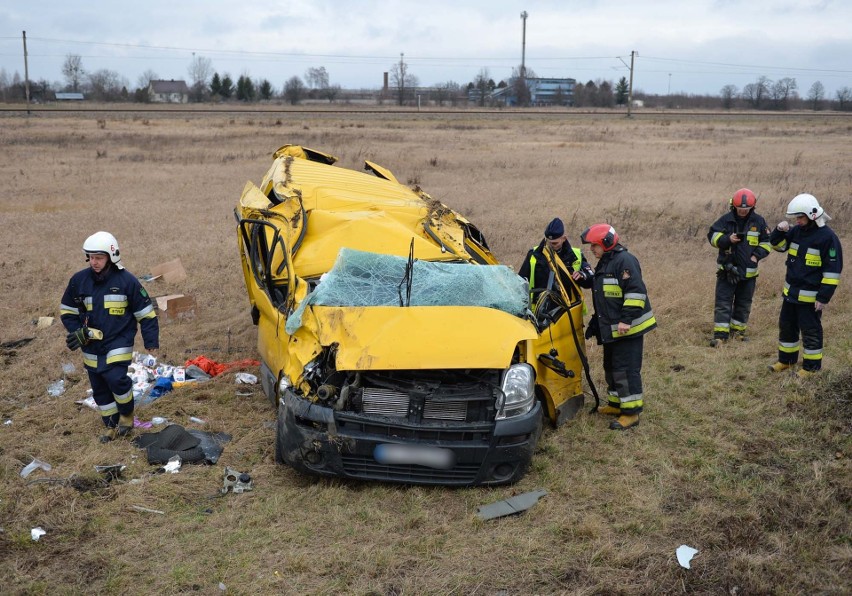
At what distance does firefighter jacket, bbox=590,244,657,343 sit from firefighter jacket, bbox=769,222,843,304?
176 cm

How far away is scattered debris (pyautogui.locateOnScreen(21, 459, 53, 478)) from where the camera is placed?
192 inches

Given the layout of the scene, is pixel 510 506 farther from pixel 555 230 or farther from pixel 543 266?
pixel 555 230

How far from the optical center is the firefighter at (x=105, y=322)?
5457 mm

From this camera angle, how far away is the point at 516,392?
4602 millimetres

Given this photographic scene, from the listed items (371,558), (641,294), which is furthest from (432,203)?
(371,558)

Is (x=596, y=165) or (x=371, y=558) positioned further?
(x=596, y=165)

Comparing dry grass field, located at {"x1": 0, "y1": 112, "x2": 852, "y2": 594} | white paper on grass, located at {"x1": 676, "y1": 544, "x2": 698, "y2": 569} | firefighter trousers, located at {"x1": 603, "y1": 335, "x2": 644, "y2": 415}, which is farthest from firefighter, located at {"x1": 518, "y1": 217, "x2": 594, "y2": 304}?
white paper on grass, located at {"x1": 676, "y1": 544, "x2": 698, "y2": 569}

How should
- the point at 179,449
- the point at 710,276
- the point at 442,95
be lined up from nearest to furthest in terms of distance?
the point at 179,449, the point at 710,276, the point at 442,95


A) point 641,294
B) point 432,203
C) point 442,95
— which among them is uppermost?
point 442,95

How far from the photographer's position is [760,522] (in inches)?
169

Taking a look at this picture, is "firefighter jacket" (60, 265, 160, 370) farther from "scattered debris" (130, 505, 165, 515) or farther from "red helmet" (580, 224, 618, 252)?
"red helmet" (580, 224, 618, 252)

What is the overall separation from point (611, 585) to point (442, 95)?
76.7m

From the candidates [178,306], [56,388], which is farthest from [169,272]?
[56,388]

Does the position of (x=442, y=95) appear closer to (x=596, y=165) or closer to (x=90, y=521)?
(x=596, y=165)
